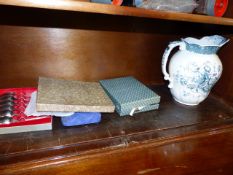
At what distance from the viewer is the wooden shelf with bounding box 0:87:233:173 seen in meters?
0.49

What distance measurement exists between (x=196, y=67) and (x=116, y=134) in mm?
359

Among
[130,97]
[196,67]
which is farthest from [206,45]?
[130,97]

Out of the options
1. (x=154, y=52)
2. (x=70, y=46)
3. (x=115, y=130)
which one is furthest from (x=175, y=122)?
(x=70, y=46)

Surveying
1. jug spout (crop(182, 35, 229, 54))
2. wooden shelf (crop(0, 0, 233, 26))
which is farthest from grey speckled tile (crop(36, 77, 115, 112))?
jug spout (crop(182, 35, 229, 54))

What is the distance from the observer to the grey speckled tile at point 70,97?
53cm

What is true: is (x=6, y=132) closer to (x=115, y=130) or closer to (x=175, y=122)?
(x=115, y=130)

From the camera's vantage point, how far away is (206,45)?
68 cm

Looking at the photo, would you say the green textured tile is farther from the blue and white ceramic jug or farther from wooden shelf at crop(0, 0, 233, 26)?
wooden shelf at crop(0, 0, 233, 26)

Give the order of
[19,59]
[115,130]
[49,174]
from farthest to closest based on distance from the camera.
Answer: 1. [19,59]
2. [115,130]
3. [49,174]

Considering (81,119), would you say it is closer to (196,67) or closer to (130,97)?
(130,97)

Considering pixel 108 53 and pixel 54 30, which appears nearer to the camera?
pixel 54 30

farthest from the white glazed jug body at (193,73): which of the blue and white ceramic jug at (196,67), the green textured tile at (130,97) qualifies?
the green textured tile at (130,97)

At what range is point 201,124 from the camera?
2.20 ft

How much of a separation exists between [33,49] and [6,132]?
323mm
